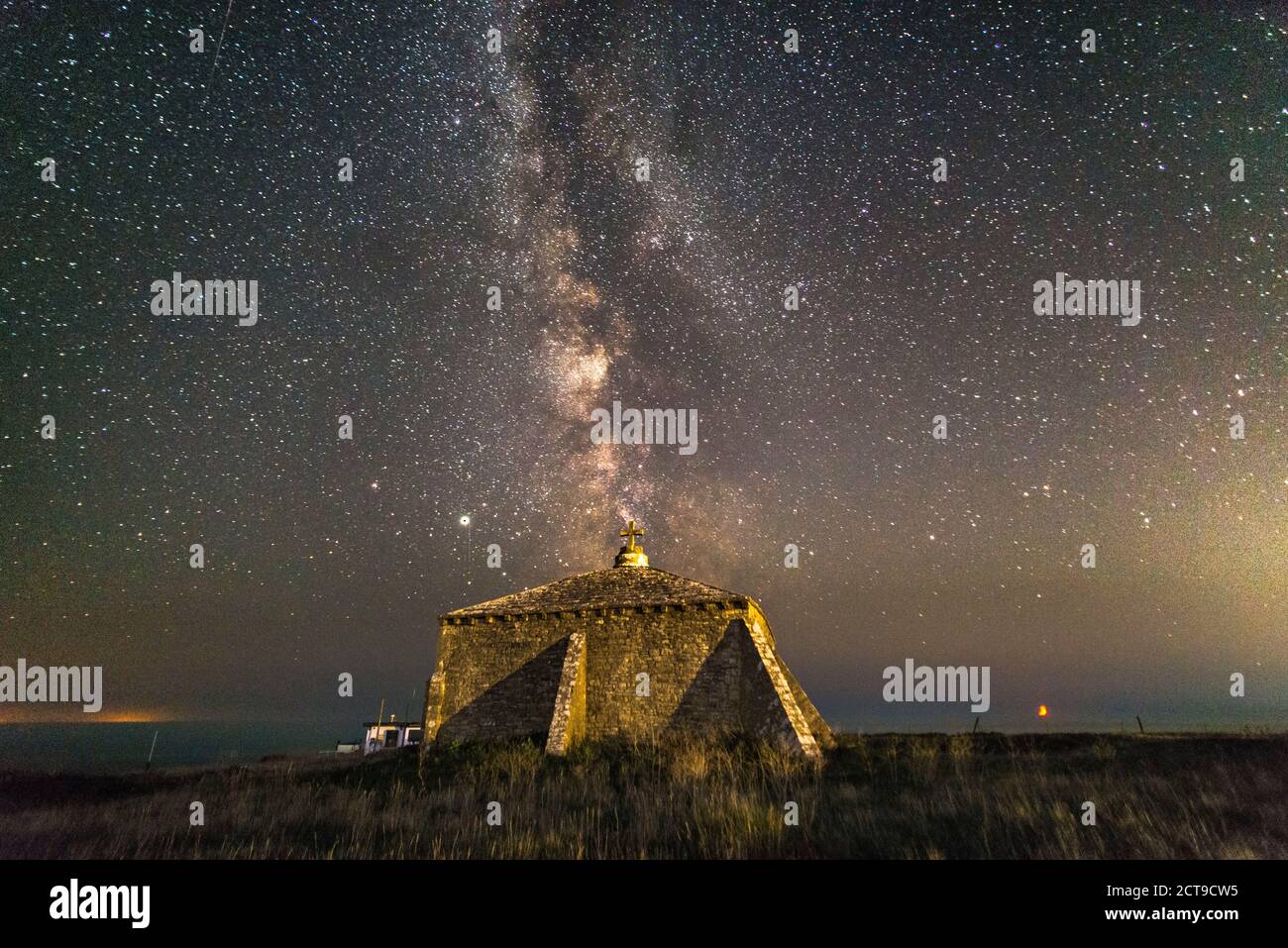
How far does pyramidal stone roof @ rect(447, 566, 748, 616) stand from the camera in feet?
59.0

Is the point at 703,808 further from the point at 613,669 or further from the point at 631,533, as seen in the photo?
the point at 631,533

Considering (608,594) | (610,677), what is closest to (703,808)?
(610,677)

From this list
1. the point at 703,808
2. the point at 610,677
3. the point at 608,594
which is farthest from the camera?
the point at 608,594

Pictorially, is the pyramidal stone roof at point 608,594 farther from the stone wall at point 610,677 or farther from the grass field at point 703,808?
the grass field at point 703,808

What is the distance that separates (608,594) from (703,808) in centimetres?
1226

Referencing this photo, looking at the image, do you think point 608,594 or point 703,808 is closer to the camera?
point 703,808

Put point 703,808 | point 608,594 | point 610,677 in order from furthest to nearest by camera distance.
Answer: point 608,594, point 610,677, point 703,808

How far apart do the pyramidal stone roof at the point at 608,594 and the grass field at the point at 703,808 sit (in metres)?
5.31

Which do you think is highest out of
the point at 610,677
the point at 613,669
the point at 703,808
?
the point at 703,808

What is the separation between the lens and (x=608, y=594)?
19516 mm
